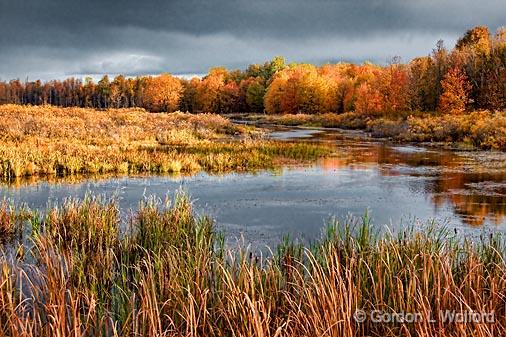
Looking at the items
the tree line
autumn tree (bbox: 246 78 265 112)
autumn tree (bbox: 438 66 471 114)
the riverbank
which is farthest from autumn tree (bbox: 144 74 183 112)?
autumn tree (bbox: 438 66 471 114)

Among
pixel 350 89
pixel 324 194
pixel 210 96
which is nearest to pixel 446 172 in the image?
pixel 324 194

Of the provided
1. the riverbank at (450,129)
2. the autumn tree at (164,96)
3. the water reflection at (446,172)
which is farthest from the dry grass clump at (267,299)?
the autumn tree at (164,96)

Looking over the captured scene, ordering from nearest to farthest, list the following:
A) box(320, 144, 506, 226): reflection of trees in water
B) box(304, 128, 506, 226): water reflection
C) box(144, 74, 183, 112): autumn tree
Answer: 1. box(320, 144, 506, 226): reflection of trees in water
2. box(304, 128, 506, 226): water reflection
3. box(144, 74, 183, 112): autumn tree

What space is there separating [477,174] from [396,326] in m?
20.1

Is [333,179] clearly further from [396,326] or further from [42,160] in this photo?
[396,326]

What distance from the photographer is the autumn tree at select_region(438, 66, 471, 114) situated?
57.3m

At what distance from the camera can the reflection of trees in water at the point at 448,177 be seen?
1628 centimetres

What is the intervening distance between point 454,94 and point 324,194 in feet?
151

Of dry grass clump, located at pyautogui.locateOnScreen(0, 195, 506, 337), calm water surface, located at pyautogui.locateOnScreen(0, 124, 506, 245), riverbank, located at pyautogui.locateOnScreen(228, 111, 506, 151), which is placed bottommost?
calm water surface, located at pyautogui.locateOnScreen(0, 124, 506, 245)

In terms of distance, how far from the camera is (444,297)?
6.16m

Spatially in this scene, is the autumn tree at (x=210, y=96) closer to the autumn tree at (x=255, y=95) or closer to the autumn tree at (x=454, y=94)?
the autumn tree at (x=255, y=95)

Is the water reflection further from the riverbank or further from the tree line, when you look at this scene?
the tree line

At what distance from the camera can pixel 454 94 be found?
5925 cm

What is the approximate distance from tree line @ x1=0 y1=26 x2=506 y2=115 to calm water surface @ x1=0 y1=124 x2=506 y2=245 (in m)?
35.0
